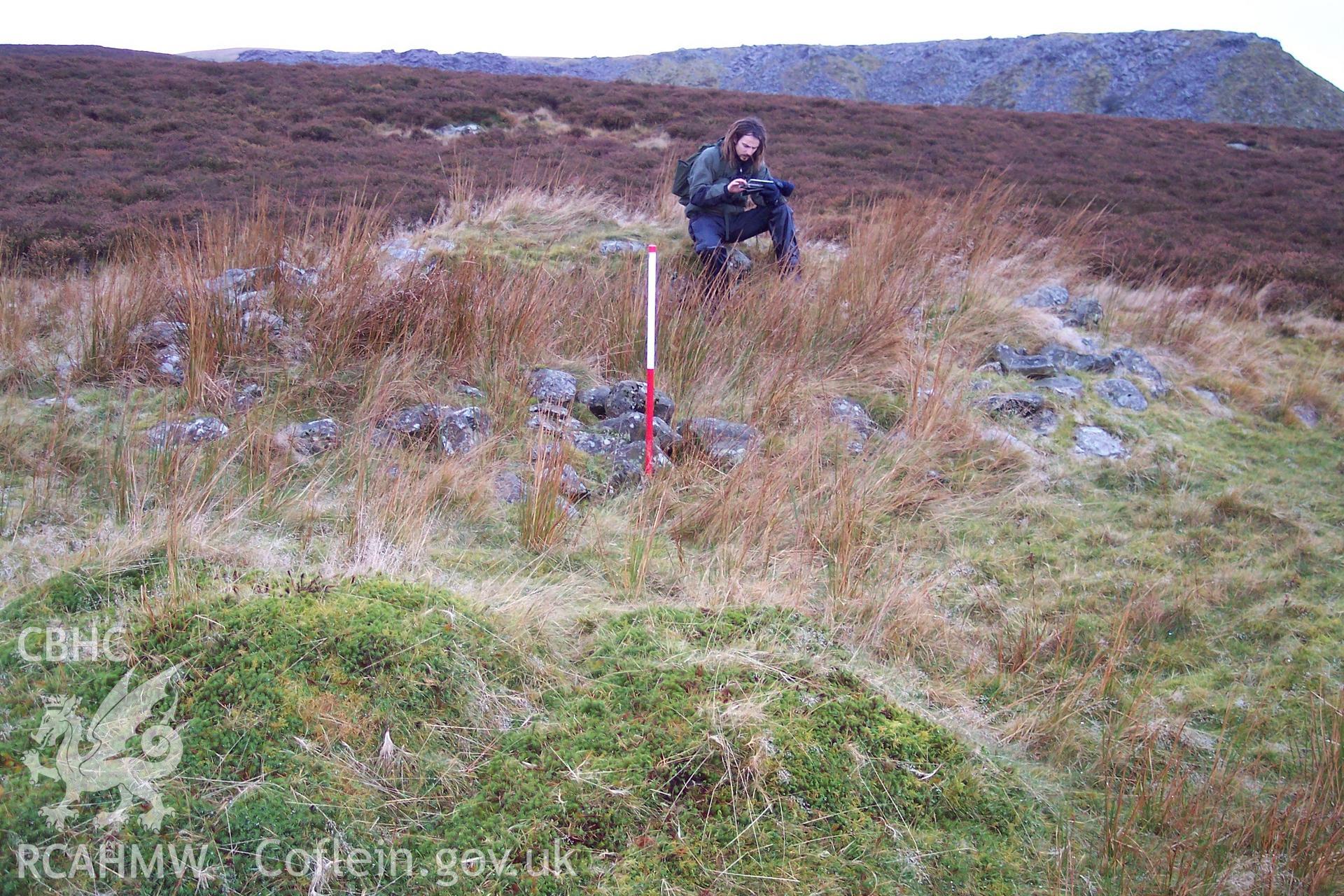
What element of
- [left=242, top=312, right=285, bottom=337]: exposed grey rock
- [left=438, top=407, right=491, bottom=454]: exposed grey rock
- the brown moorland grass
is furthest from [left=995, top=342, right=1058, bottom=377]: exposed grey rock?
[left=242, top=312, right=285, bottom=337]: exposed grey rock

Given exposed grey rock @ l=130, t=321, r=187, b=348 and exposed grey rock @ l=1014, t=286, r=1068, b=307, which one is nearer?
exposed grey rock @ l=130, t=321, r=187, b=348

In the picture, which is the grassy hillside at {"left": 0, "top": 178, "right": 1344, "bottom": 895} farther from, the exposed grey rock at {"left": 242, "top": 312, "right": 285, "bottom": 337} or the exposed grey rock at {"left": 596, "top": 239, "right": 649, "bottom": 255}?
the exposed grey rock at {"left": 596, "top": 239, "right": 649, "bottom": 255}

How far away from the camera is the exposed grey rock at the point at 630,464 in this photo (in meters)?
3.72

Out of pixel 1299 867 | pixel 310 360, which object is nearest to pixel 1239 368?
pixel 1299 867

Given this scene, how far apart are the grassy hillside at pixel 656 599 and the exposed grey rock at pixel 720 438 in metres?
0.08

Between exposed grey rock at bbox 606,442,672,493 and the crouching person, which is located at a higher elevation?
the crouching person

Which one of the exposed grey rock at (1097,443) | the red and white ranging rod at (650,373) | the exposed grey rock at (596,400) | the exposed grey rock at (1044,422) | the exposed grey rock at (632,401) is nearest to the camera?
the red and white ranging rod at (650,373)

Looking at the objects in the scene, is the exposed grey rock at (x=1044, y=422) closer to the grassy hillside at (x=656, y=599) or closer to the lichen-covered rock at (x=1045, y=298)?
the grassy hillside at (x=656, y=599)

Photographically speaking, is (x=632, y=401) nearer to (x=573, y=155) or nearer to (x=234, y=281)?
(x=234, y=281)

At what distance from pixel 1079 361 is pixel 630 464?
373cm

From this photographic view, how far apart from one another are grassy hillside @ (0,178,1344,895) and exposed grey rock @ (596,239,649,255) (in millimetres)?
1064

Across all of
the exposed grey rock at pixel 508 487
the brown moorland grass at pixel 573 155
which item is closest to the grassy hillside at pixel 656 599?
the exposed grey rock at pixel 508 487

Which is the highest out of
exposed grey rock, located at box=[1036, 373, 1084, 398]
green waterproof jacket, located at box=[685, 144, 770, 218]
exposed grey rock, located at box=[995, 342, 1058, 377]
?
green waterproof jacket, located at box=[685, 144, 770, 218]

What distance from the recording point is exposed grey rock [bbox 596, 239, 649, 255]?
6672 millimetres
